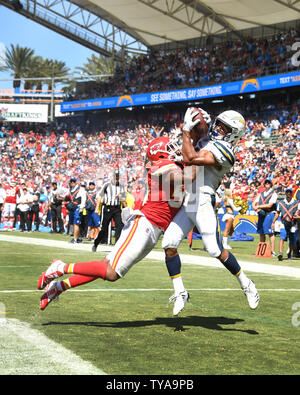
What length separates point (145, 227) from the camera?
568 centimetres

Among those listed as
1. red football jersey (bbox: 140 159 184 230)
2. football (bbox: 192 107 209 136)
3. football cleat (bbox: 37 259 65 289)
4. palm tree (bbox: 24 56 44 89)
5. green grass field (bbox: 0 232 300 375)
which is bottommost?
green grass field (bbox: 0 232 300 375)

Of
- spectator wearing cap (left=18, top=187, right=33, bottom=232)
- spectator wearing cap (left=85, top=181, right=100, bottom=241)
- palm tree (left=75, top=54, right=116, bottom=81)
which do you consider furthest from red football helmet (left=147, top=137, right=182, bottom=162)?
palm tree (left=75, top=54, right=116, bottom=81)

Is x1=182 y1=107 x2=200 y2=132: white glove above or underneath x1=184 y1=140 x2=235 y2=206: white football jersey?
above

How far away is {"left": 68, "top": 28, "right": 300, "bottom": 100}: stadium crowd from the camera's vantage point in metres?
34.7

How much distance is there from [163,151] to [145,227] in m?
0.76

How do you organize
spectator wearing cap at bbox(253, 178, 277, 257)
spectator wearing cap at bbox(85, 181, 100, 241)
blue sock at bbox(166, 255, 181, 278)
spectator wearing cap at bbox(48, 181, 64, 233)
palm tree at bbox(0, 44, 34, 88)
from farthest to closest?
palm tree at bbox(0, 44, 34, 88)
spectator wearing cap at bbox(48, 181, 64, 233)
spectator wearing cap at bbox(85, 181, 100, 241)
spectator wearing cap at bbox(253, 178, 277, 257)
blue sock at bbox(166, 255, 181, 278)

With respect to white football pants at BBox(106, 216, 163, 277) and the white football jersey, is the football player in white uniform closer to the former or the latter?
the white football jersey

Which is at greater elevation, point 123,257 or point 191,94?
point 191,94

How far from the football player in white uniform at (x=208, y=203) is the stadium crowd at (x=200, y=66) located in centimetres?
2749

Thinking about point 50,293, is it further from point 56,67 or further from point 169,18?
point 56,67

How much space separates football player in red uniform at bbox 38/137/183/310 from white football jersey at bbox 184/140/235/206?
19cm

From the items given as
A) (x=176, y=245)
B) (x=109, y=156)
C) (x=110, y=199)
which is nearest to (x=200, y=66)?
(x=109, y=156)

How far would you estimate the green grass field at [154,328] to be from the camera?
4.29 m

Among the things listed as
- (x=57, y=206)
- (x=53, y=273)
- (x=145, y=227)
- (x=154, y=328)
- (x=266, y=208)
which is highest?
(x=266, y=208)
